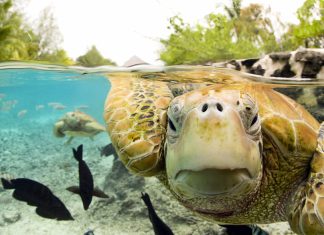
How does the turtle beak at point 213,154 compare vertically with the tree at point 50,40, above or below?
below

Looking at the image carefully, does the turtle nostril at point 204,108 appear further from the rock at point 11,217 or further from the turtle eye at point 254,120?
the rock at point 11,217

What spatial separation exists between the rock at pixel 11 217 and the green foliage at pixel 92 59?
353cm

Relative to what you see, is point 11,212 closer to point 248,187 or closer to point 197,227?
point 197,227

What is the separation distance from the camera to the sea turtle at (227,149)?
1706mm

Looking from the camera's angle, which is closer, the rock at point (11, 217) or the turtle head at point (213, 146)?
the turtle head at point (213, 146)

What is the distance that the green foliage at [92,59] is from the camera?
15.7 feet

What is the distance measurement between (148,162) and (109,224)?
354cm

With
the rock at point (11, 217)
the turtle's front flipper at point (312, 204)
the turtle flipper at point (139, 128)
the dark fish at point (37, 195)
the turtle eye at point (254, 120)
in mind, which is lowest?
the rock at point (11, 217)

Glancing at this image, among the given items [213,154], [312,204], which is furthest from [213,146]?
[312,204]

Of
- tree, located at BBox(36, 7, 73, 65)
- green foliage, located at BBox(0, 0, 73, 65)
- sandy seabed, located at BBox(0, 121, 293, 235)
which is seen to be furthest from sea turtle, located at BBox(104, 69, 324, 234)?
sandy seabed, located at BBox(0, 121, 293, 235)

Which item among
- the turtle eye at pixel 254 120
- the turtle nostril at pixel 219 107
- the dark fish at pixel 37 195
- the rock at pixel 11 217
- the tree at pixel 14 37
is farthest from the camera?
the rock at pixel 11 217

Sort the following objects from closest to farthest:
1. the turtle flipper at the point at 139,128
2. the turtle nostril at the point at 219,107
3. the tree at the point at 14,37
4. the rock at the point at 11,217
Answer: the turtle nostril at the point at 219,107 < the turtle flipper at the point at 139,128 < the tree at the point at 14,37 < the rock at the point at 11,217

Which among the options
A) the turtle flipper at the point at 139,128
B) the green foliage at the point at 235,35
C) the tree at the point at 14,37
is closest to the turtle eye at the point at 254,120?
the turtle flipper at the point at 139,128

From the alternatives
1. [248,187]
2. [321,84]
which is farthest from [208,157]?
[321,84]
